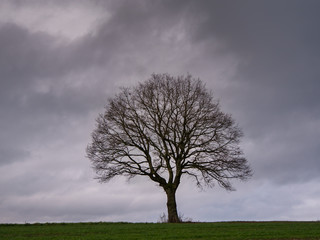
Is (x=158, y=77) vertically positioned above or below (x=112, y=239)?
above

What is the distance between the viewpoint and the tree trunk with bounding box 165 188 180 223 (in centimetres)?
3642

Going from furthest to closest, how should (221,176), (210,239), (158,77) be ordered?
(158,77), (221,176), (210,239)

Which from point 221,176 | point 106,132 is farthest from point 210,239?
point 106,132

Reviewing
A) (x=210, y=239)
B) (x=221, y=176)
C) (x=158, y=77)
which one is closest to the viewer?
(x=210, y=239)

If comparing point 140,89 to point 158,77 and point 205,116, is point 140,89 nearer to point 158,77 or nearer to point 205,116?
point 158,77

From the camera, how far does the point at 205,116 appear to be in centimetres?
3800

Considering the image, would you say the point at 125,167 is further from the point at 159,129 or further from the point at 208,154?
the point at 208,154

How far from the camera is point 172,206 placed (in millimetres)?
36875

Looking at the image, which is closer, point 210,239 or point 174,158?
point 210,239

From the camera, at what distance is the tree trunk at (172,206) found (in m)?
36.4

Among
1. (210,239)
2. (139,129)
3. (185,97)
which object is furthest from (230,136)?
(210,239)

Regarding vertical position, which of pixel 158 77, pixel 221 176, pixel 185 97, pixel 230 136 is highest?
pixel 158 77

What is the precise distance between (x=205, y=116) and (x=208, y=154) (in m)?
3.69

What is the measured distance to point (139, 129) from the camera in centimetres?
3841
